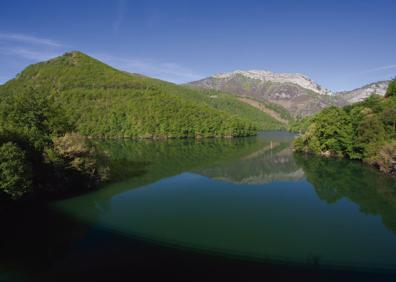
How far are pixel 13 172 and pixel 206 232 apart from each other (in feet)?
68.6

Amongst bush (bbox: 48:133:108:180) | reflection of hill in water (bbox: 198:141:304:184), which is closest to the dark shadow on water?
bush (bbox: 48:133:108:180)

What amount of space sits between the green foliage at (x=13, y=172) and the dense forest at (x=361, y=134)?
6108 cm

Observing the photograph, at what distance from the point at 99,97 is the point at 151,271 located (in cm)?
17215

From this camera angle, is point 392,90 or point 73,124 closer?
point 73,124

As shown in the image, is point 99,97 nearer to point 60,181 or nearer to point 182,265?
point 60,181

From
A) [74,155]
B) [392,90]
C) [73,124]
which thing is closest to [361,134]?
[392,90]

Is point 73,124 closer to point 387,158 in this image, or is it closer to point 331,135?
point 387,158

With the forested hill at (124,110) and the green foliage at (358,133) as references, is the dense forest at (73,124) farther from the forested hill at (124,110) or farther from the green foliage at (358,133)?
the green foliage at (358,133)

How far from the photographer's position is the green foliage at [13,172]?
29797 millimetres

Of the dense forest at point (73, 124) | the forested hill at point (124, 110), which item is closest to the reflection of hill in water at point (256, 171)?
the dense forest at point (73, 124)

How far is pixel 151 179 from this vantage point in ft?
179

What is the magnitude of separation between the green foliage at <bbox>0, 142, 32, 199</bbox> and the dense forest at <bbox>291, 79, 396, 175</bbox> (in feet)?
200

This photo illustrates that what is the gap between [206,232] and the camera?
29.0m

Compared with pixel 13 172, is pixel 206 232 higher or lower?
lower
